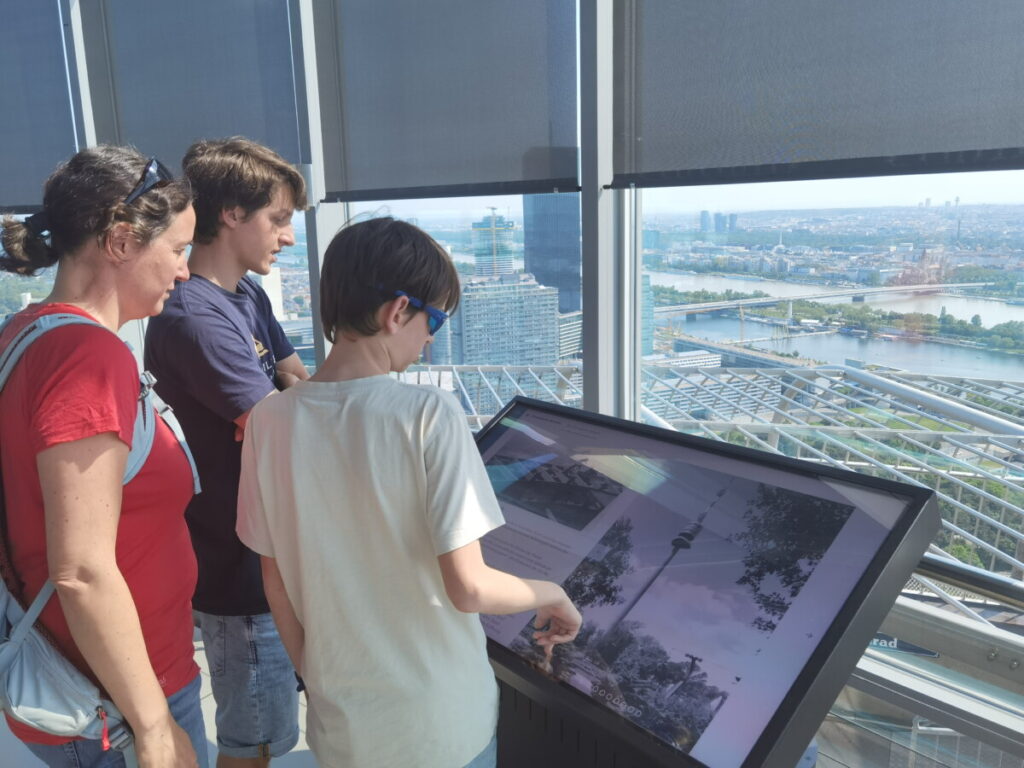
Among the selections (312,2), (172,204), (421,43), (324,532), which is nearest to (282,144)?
(312,2)

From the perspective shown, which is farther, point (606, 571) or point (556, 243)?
point (556, 243)

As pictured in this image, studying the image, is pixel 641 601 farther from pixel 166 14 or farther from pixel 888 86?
pixel 166 14

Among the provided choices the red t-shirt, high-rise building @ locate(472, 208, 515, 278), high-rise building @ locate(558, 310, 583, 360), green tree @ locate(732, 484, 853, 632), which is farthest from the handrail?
high-rise building @ locate(472, 208, 515, 278)

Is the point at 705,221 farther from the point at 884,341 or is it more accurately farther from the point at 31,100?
the point at 31,100

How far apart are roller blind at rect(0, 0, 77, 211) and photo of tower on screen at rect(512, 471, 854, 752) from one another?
4000 mm

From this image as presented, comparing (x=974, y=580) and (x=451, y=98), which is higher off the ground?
(x=451, y=98)

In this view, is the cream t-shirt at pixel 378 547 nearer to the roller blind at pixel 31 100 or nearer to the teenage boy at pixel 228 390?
the teenage boy at pixel 228 390

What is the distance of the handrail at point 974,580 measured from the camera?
46.1 inches

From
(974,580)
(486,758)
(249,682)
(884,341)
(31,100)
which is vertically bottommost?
(249,682)

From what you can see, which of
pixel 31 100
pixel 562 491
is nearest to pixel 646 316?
pixel 562 491

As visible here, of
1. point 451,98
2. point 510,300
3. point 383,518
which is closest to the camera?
point 383,518

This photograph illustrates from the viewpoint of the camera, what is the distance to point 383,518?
38.1 inches

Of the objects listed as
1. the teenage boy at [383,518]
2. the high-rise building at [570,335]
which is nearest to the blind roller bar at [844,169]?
the high-rise building at [570,335]

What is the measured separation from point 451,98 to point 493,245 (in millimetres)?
537
